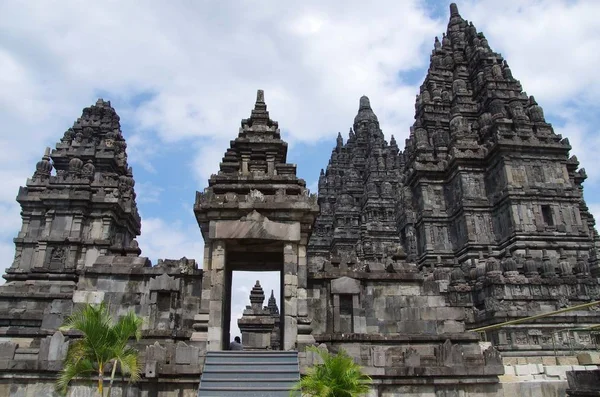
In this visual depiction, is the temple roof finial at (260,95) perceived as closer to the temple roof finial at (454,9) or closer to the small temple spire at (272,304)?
the temple roof finial at (454,9)

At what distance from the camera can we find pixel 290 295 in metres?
12.4

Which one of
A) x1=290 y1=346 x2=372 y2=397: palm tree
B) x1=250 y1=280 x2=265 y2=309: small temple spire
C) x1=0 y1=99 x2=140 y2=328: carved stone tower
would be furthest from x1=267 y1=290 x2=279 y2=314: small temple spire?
x1=290 y1=346 x2=372 y2=397: palm tree

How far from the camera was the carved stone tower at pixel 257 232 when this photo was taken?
40.2 ft

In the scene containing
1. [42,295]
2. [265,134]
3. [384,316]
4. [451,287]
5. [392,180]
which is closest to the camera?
[384,316]

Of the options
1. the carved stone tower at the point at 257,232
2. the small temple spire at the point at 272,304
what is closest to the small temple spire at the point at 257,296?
the small temple spire at the point at 272,304

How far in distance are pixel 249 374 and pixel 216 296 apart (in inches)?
99.5

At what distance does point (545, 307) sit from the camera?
20.0m

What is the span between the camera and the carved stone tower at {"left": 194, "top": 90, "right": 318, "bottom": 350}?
12250 millimetres

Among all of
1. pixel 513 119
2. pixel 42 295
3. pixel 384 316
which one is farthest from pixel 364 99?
pixel 384 316

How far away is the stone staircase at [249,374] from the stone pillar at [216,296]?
68 cm

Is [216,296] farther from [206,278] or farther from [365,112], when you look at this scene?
[365,112]

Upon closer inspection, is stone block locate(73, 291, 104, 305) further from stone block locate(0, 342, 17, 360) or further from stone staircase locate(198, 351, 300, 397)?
stone staircase locate(198, 351, 300, 397)

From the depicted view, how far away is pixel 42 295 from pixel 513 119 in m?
28.2

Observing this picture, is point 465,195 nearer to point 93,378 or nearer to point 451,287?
point 451,287
